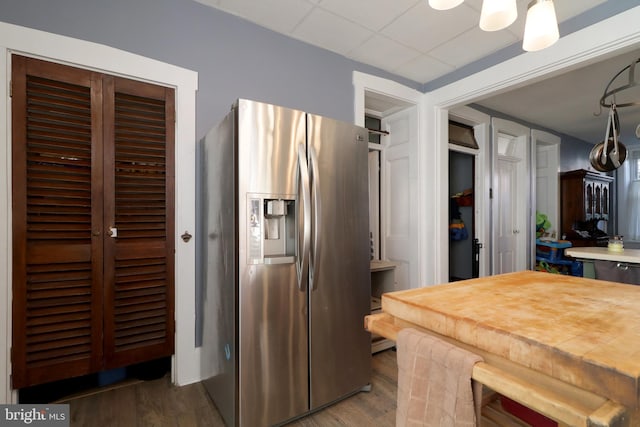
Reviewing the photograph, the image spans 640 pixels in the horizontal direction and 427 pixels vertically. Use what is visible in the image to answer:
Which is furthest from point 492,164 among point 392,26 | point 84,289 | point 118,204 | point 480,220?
point 84,289

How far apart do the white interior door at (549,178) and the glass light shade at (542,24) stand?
439cm

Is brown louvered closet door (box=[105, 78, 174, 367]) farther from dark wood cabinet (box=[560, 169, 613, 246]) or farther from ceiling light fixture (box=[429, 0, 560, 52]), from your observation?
dark wood cabinet (box=[560, 169, 613, 246])

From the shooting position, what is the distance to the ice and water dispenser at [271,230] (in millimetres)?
1507

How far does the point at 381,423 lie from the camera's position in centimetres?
165

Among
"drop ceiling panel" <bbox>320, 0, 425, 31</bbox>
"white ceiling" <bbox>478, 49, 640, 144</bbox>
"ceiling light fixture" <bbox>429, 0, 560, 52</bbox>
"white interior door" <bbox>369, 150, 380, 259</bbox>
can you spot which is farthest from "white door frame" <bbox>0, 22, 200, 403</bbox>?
"white ceiling" <bbox>478, 49, 640, 144</bbox>

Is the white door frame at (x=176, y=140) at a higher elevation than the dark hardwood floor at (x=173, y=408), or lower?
higher

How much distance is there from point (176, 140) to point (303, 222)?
1.07 meters

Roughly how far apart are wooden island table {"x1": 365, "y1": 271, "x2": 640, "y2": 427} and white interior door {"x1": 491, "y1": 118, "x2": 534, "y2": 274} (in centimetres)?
305

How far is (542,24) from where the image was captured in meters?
0.99

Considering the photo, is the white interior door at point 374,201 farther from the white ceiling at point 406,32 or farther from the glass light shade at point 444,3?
the glass light shade at point 444,3

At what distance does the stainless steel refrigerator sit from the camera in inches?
58.6

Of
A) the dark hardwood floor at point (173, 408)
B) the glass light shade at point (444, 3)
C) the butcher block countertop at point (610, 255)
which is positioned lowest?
the dark hardwood floor at point (173, 408)

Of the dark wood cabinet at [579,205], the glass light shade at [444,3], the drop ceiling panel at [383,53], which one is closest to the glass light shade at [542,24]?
the glass light shade at [444,3]

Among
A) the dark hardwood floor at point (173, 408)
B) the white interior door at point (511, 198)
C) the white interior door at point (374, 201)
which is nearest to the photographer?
the dark hardwood floor at point (173, 408)
